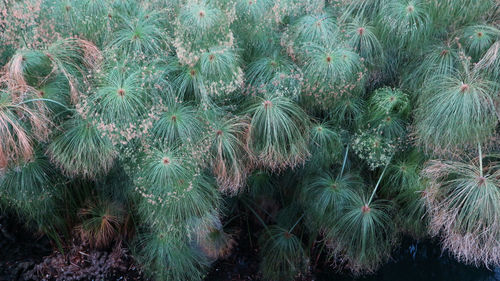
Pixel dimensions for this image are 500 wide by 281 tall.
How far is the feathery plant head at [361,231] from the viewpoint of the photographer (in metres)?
3.74

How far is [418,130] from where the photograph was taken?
328 cm

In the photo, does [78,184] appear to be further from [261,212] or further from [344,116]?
[344,116]

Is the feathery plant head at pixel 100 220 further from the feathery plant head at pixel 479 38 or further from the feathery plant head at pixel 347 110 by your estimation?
the feathery plant head at pixel 479 38

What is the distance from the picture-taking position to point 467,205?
2.99 m

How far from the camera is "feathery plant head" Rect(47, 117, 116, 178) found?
3.25 meters

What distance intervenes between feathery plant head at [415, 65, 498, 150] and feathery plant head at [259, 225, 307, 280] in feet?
6.29

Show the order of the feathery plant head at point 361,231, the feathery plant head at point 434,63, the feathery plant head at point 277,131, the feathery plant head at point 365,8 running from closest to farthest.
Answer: the feathery plant head at point 277,131 → the feathery plant head at point 434,63 → the feathery plant head at point 365,8 → the feathery plant head at point 361,231

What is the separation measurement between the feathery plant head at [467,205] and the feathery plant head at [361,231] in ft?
1.90

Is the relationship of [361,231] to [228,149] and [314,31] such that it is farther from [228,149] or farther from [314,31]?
[314,31]

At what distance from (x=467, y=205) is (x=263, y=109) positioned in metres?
1.56

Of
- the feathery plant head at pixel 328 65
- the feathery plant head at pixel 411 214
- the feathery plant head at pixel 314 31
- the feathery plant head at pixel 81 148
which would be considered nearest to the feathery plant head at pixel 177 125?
the feathery plant head at pixel 81 148

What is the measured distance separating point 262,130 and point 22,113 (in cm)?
171

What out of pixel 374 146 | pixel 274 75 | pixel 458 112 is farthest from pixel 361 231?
pixel 274 75

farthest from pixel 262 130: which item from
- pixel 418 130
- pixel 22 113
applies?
pixel 22 113
